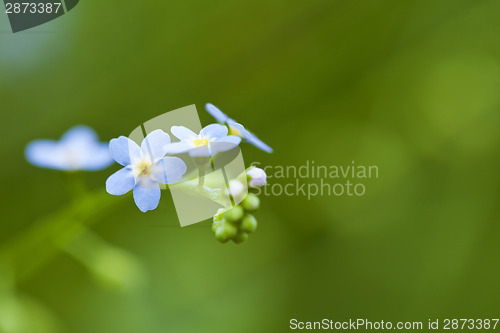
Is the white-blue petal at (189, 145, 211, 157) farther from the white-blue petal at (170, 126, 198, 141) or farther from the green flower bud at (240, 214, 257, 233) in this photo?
the green flower bud at (240, 214, 257, 233)

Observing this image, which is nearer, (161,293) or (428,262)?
(161,293)

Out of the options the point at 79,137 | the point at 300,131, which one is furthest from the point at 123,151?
the point at 300,131

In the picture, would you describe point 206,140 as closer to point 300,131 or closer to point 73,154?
point 73,154

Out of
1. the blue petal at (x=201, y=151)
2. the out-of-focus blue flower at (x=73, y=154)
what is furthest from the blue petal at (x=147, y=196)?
the out-of-focus blue flower at (x=73, y=154)

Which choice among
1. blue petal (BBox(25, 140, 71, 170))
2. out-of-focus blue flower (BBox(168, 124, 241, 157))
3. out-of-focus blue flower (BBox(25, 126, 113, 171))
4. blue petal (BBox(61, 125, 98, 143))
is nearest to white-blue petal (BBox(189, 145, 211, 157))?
out-of-focus blue flower (BBox(168, 124, 241, 157))

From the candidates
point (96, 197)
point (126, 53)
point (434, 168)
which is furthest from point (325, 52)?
point (96, 197)

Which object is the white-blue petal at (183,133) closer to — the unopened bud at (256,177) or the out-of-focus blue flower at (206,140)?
the out-of-focus blue flower at (206,140)

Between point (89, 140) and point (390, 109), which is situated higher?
point (89, 140)

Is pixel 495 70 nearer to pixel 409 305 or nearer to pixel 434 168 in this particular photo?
pixel 434 168

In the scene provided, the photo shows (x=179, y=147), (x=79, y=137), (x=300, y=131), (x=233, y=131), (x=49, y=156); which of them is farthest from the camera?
(x=300, y=131)
